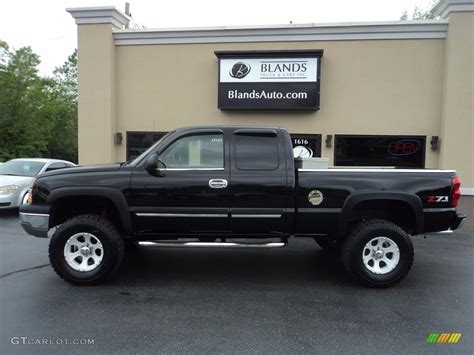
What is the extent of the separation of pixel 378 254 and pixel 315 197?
106cm

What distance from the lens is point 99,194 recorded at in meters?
4.93

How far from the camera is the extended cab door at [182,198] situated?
4.94m

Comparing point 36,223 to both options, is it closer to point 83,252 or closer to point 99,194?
point 83,252

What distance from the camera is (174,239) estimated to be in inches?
209

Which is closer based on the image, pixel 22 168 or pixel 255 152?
pixel 255 152

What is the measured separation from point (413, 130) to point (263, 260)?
21.0 feet

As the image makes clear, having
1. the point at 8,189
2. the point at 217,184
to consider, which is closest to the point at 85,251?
the point at 217,184

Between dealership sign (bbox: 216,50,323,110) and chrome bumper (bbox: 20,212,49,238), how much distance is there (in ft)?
21.9

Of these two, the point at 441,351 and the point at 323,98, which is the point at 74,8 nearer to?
the point at 323,98

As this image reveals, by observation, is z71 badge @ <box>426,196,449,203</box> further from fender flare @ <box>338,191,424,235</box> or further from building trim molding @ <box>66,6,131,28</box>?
building trim molding @ <box>66,6,131,28</box>

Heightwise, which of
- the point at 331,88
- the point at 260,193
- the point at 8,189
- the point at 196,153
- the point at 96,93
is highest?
the point at 331,88

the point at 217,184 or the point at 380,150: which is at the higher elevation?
the point at 380,150

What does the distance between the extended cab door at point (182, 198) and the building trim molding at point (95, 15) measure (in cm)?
782

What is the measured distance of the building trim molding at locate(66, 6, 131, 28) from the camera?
1120 centimetres
